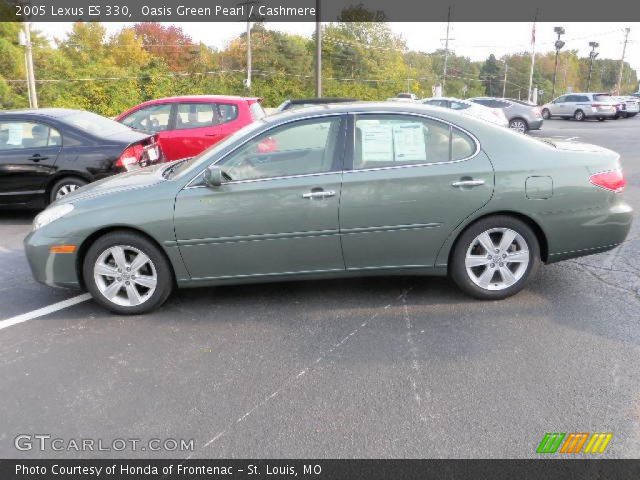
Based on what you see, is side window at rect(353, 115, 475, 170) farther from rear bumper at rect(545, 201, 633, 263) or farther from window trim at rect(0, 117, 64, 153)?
window trim at rect(0, 117, 64, 153)

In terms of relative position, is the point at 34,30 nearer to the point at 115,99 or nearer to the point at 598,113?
the point at 115,99

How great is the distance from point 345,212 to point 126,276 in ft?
5.73

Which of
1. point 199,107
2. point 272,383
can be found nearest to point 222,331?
point 272,383

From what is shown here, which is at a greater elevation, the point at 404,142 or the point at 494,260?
the point at 404,142

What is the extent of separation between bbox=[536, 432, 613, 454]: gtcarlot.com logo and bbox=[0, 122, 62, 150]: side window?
265 inches

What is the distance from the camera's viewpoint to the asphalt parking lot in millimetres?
2783

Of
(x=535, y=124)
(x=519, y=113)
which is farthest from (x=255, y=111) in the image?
(x=535, y=124)

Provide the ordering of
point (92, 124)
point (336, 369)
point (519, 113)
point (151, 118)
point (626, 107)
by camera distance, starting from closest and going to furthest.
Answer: point (336, 369), point (92, 124), point (151, 118), point (519, 113), point (626, 107)

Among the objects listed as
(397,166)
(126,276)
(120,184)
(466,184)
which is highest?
(397,166)

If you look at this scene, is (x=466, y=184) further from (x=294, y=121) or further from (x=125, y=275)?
(x=125, y=275)

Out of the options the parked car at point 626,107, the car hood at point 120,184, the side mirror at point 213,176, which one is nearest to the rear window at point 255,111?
the car hood at point 120,184

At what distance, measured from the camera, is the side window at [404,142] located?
420 cm

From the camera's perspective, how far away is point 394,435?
276cm

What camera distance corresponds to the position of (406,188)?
411cm
